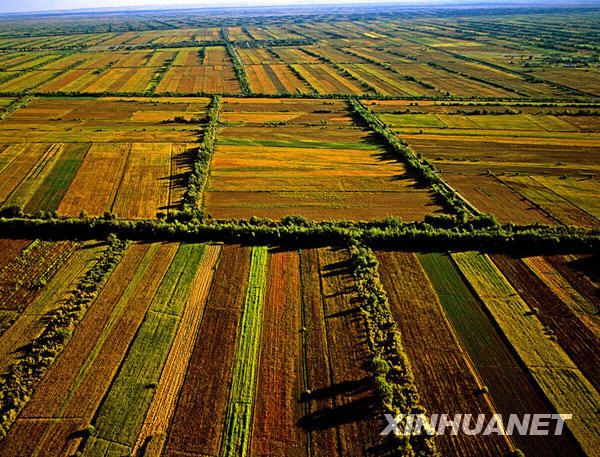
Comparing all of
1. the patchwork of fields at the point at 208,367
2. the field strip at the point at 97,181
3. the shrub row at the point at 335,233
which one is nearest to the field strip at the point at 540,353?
the shrub row at the point at 335,233

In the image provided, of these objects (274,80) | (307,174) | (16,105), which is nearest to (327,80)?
(274,80)

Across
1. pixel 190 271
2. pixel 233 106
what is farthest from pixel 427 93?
pixel 190 271

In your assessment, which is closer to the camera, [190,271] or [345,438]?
[345,438]

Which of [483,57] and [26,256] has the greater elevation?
[483,57]

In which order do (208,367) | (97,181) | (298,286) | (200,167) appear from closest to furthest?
(208,367), (298,286), (97,181), (200,167)

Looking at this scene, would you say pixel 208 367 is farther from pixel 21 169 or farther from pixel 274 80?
pixel 274 80

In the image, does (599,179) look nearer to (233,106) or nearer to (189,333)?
(189,333)
